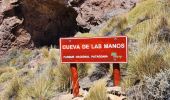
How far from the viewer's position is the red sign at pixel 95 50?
29.4ft

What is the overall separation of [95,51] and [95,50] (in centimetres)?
2

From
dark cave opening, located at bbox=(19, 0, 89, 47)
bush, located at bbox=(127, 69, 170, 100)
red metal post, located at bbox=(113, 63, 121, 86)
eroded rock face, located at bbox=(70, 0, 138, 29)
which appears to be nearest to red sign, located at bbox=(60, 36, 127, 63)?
red metal post, located at bbox=(113, 63, 121, 86)

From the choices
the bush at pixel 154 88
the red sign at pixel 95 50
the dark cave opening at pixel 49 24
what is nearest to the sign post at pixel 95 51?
the red sign at pixel 95 50

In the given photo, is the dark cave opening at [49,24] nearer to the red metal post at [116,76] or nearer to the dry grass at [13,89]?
the dry grass at [13,89]

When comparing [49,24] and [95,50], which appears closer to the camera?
[95,50]

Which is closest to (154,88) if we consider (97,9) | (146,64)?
(146,64)

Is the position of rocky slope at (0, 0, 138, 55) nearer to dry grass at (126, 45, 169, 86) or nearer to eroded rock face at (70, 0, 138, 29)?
eroded rock face at (70, 0, 138, 29)

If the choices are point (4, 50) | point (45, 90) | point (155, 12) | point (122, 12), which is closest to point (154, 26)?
point (155, 12)

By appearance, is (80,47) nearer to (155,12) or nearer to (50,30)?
(155,12)

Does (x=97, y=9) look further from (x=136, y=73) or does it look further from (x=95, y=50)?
(x=136, y=73)

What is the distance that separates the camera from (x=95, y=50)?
922cm

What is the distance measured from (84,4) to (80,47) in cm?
1289

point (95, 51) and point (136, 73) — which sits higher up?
point (95, 51)

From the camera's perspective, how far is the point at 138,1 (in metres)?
20.4
